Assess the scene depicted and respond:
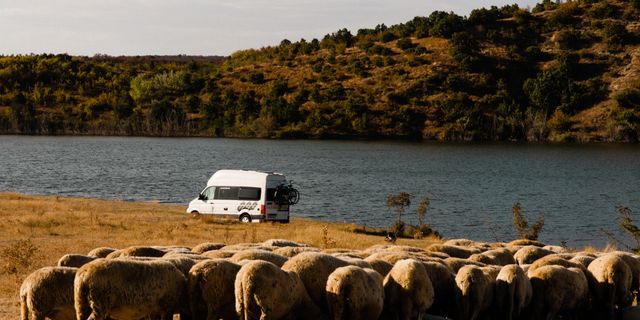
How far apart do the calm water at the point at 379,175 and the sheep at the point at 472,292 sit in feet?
92.4

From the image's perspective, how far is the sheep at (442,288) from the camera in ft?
60.6

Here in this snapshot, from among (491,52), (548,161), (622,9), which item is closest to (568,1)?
(622,9)

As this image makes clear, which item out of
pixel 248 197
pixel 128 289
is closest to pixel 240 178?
pixel 248 197

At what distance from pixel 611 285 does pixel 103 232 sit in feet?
66.2

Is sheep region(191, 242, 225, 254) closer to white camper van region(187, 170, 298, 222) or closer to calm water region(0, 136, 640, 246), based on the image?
white camper van region(187, 170, 298, 222)

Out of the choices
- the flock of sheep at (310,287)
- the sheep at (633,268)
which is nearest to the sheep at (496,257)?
the flock of sheep at (310,287)

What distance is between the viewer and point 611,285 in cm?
2067

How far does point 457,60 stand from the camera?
137 meters

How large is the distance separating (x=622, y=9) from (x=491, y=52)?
1144 inches

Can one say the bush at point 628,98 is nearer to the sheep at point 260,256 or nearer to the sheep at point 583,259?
the sheep at point 583,259

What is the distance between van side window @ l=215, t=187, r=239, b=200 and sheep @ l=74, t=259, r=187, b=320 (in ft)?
81.9

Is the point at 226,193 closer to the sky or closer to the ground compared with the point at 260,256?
closer to the ground

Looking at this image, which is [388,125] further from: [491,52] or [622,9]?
[622,9]

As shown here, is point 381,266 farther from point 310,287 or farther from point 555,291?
point 555,291
